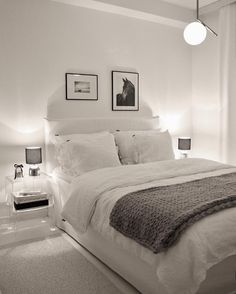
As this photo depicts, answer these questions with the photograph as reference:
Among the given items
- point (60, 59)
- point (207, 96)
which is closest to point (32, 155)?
point (60, 59)

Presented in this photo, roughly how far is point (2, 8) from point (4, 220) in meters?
2.28

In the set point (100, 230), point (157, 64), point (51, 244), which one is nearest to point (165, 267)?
point (100, 230)

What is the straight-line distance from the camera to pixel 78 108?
374 cm

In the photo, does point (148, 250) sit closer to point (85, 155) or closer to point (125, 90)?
point (85, 155)

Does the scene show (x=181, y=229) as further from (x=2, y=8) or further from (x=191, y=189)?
(x=2, y=8)

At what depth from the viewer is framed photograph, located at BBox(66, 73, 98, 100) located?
11.9ft

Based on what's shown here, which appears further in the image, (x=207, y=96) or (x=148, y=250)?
(x=207, y=96)

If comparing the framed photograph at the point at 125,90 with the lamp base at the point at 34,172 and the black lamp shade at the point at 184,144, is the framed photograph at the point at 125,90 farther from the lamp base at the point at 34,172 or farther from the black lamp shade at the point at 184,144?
the lamp base at the point at 34,172

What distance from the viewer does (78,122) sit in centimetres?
364

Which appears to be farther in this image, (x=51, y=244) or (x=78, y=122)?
(x=78, y=122)

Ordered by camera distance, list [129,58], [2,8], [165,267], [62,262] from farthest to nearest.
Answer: [129,58] → [2,8] → [62,262] → [165,267]

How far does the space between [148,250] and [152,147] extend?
193 centimetres

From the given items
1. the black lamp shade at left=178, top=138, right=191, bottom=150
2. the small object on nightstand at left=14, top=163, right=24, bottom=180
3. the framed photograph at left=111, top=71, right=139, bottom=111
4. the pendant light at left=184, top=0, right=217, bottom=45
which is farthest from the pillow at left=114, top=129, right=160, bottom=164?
the pendant light at left=184, top=0, right=217, bottom=45

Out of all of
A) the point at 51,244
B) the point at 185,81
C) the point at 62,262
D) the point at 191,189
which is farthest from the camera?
the point at 185,81
